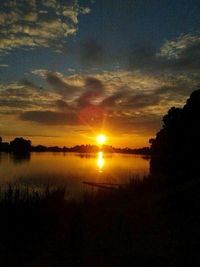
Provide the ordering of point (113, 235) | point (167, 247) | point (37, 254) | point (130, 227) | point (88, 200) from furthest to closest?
point (88, 200) → point (130, 227) → point (113, 235) → point (37, 254) → point (167, 247)

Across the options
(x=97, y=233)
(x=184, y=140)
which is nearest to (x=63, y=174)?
(x=184, y=140)

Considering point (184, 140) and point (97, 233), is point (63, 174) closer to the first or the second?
point (184, 140)

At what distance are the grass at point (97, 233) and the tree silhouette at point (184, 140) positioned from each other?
12.8 metres

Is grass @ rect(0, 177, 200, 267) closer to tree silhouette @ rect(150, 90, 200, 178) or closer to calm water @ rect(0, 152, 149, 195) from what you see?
calm water @ rect(0, 152, 149, 195)

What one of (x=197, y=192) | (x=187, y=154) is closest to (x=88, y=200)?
(x=197, y=192)

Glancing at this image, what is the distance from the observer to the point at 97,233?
10797 mm

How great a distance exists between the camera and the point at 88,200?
17000mm

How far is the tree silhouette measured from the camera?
91.0 ft

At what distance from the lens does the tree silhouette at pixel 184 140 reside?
2775cm

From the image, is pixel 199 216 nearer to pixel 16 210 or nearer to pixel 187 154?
pixel 16 210

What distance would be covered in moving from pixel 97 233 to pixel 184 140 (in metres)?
20.0

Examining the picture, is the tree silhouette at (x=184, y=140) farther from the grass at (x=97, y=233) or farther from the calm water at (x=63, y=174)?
the grass at (x=97, y=233)

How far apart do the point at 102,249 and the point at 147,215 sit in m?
4.23

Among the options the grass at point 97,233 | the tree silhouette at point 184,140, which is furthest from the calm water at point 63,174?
the tree silhouette at point 184,140
